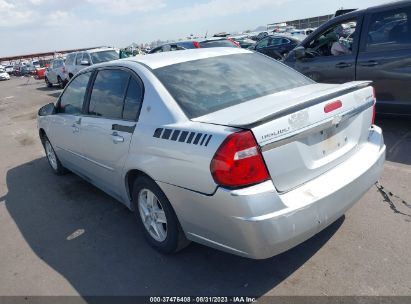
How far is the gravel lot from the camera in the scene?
2.84 metres

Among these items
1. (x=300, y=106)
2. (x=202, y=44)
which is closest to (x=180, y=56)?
(x=300, y=106)

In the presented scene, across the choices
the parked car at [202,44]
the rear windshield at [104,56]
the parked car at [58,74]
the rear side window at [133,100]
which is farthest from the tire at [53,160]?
the parked car at [58,74]

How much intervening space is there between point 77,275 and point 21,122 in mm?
10122

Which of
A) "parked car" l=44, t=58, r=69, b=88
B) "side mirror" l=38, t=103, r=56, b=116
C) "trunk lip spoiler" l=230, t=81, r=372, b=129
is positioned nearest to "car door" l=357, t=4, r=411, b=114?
"trunk lip spoiler" l=230, t=81, r=372, b=129

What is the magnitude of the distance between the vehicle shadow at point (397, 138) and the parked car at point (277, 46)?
11.4m

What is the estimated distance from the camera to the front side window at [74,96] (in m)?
4.52

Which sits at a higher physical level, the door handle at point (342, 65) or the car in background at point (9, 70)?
the door handle at point (342, 65)

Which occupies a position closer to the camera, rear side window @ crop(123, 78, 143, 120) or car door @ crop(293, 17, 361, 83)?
rear side window @ crop(123, 78, 143, 120)

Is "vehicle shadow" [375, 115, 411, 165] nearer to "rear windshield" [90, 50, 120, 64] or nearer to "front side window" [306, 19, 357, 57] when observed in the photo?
"front side window" [306, 19, 357, 57]

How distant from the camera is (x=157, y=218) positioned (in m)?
3.33

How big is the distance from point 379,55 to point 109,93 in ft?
13.0

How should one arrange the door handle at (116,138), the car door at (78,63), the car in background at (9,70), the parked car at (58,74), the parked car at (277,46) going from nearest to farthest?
the door handle at (116,138) < the car door at (78,63) < the parked car at (277,46) < the parked car at (58,74) < the car in background at (9,70)

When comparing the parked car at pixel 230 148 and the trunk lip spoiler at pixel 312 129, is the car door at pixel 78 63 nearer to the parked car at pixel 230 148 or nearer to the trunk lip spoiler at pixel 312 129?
the parked car at pixel 230 148

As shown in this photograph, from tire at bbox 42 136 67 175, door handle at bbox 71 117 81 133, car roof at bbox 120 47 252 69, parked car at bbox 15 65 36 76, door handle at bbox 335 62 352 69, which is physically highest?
car roof at bbox 120 47 252 69
